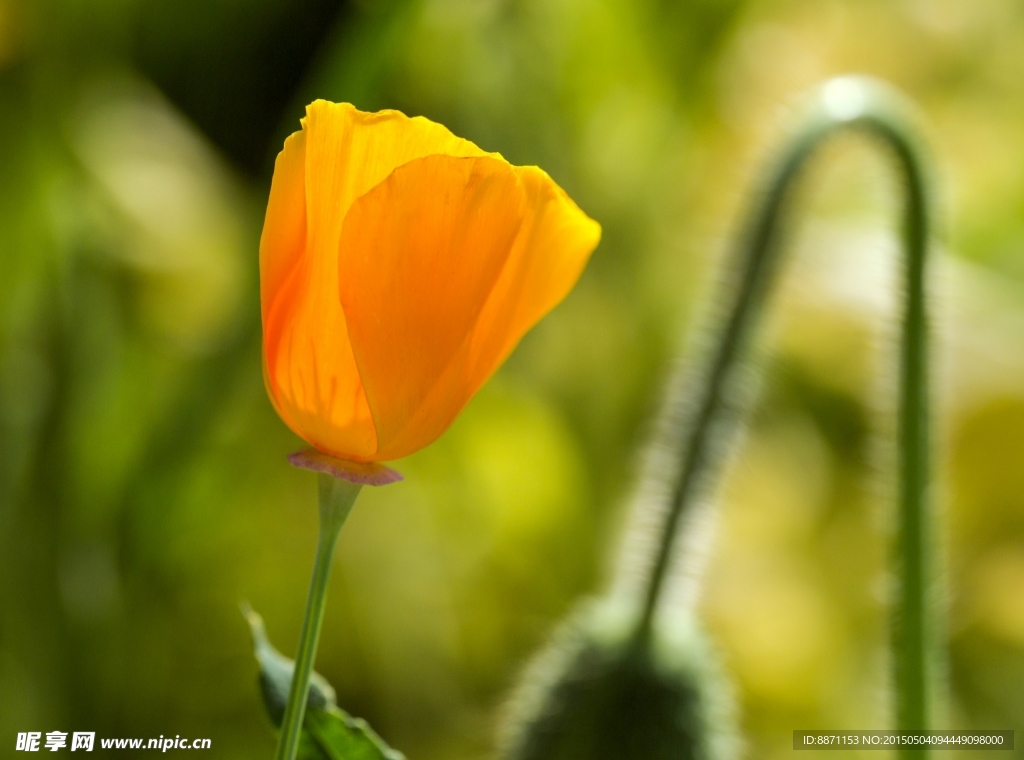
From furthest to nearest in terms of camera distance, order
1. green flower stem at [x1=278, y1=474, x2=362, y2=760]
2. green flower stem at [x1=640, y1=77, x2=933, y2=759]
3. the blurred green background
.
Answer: the blurred green background → green flower stem at [x1=640, y1=77, x2=933, y2=759] → green flower stem at [x1=278, y1=474, x2=362, y2=760]

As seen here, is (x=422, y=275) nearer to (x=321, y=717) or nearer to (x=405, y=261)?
(x=405, y=261)

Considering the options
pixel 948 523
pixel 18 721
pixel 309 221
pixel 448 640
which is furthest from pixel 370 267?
pixel 948 523

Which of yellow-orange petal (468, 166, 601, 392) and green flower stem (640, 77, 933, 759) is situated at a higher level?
green flower stem (640, 77, 933, 759)

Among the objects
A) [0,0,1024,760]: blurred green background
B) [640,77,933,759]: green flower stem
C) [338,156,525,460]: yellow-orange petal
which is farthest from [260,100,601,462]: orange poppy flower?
[0,0,1024,760]: blurred green background

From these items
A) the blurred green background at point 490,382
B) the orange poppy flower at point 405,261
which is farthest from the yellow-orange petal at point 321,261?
the blurred green background at point 490,382

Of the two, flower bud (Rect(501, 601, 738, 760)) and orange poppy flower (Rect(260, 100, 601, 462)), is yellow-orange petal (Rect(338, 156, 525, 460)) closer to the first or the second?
orange poppy flower (Rect(260, 100, 601, 462))

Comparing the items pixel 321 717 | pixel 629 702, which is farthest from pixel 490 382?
pixel 321 717
